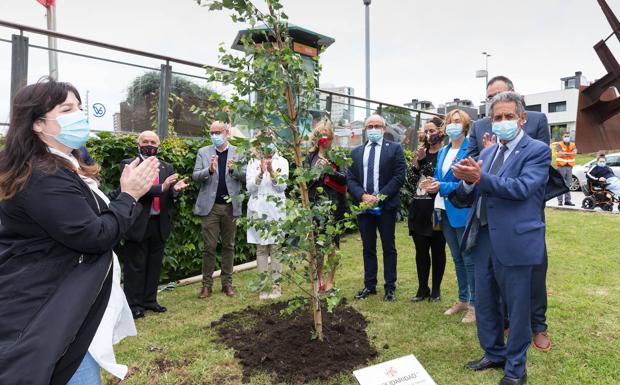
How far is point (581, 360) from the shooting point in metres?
3.47

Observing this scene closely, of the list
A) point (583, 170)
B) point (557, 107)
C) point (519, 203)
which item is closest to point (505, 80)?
point (519, 203)

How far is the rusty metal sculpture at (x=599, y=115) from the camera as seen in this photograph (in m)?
13.7

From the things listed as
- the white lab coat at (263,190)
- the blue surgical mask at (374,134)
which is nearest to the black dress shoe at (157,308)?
the white lab coat at (263,190)

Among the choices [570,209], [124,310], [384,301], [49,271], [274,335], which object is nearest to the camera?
[49,271]

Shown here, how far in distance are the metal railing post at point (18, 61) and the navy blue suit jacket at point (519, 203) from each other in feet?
17.6

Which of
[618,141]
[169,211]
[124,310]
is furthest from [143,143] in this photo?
[618,141]

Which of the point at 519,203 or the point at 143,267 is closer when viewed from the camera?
the point at 519,203

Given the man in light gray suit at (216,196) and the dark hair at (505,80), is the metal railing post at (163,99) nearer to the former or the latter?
the man in light gray suit at (216,196)

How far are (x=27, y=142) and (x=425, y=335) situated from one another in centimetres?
359

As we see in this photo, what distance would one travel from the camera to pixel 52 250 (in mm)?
1849

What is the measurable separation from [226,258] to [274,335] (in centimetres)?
187

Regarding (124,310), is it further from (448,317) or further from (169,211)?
(448,317)

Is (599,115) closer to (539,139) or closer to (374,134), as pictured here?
(374,134)

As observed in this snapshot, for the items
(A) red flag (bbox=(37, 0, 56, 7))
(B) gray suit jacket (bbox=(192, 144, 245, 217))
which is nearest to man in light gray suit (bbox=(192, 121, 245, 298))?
(B) gray suit jacket (bbox=(192, 144, 245, 217))
